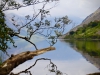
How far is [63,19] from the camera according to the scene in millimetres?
18250

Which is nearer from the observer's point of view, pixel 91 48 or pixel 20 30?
pixel 20 30

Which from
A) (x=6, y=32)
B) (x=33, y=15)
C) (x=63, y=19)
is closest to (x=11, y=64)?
(x=6, y=32)

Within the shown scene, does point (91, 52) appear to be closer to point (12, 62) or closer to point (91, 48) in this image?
point (91, 48)

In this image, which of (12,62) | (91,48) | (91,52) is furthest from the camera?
(91,48)

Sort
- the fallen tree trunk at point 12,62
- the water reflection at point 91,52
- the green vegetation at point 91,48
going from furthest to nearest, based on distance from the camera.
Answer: the green vegetation at point 91,48
the water reflection at point 91,52
the fallen tree trunk at point 12,62

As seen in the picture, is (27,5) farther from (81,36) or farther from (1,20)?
(81,36)

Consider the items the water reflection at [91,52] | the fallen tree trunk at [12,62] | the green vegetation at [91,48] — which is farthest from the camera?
the green vegetation at [91,48]

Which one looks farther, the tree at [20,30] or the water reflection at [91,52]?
the water reflection at [91,52]

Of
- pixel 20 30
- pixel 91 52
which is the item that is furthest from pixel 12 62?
pixel 91 52

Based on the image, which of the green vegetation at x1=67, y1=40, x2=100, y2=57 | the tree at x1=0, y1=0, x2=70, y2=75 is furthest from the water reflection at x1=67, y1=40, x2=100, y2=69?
the tree at x1=0, y1=0, x2=70, y2=75

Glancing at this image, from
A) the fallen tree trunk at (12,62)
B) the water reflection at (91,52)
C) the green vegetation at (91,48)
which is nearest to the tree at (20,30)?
the fallen tree trunk at (12,62)

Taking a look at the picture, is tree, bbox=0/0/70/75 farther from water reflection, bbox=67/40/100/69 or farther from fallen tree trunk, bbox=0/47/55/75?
water reflection, bbox=67/40/100/69

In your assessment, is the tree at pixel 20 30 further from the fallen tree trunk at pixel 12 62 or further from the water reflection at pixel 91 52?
the water reflection at pixel 91 52

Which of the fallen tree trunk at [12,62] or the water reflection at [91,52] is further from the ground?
the fallen tree trunk at [12,62]
